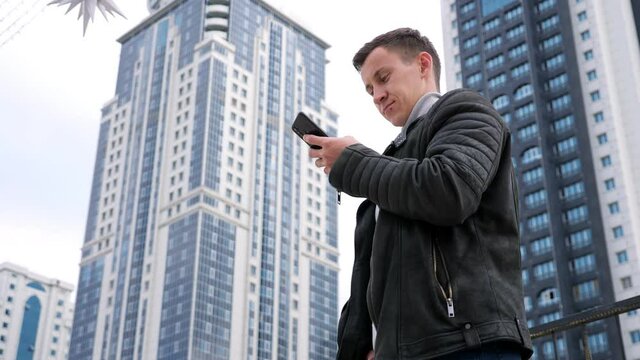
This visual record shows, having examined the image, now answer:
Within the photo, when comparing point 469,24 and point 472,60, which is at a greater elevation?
point 469,24

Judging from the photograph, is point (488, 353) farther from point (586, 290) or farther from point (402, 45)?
point (586, 290)

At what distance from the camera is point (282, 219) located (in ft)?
310

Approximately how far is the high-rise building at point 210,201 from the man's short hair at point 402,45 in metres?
77.7

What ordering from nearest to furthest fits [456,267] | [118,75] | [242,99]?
1. [456,267]
2. [242,99]
3. [118,75]

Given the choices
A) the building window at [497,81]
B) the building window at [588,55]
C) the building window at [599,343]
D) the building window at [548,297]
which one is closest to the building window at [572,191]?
the building window at [548,297]

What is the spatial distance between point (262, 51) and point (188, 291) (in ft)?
113

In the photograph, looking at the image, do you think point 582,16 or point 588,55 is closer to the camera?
point 588,55

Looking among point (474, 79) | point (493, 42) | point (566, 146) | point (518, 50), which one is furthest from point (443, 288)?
point (493, 42)

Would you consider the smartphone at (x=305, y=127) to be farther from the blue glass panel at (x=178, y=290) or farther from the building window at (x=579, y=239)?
the blue glass panel at (x=178, y=290)

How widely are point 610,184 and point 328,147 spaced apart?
72.1 m

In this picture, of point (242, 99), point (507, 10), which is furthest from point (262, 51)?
point (507, 10)

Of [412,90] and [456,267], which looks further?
[412,90]

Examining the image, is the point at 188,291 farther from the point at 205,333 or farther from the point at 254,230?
the point at 254,230

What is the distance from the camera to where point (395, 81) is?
10.1 ft
